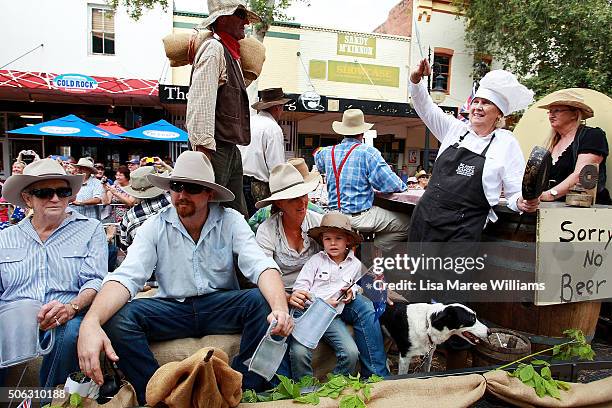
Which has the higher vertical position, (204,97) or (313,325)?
(204,97)

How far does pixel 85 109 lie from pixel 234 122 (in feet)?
42.3

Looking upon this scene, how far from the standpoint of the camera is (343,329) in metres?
2.53

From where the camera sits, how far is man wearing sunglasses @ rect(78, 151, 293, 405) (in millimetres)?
2125

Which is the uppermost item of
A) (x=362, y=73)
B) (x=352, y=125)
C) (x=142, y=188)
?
(x=362, y=73)

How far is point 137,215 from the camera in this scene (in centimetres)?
378

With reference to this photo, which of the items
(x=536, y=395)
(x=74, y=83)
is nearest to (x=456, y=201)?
(x=536, y=395)

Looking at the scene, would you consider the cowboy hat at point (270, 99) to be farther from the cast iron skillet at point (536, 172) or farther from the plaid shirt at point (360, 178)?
the cast iron skillet at point (536, 172)

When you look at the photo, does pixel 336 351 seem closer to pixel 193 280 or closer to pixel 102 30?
pixel 193 280

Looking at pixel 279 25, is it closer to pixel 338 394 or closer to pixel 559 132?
pixel 559 132

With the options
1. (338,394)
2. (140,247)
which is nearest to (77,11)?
(140,247)

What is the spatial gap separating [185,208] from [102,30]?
532 inches

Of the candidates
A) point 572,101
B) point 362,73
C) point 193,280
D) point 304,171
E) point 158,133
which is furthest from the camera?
point 362,73

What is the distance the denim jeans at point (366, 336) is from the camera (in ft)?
8.30

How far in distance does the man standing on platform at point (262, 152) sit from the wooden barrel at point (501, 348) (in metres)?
2.08
